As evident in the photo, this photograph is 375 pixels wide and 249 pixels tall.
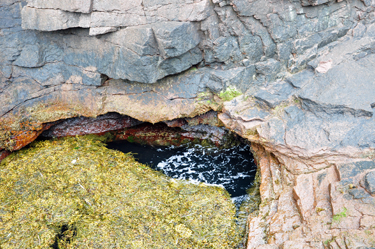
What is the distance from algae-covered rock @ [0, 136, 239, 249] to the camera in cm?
587

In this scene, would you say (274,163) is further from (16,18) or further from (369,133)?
(16,18)

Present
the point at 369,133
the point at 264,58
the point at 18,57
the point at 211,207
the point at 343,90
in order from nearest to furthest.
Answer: the point at 369,133 < the point at 343,90 < the point at 211,207 < the point at 264,58 < the point at 18,57

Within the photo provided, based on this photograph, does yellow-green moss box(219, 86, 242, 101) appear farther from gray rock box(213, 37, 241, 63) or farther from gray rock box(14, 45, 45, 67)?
gray rock box(14, 45, 45, 67)

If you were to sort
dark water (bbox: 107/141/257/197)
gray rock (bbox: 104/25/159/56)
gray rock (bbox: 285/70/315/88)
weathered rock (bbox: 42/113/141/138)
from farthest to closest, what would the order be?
weathered rock (bbox: 42/113/141/138), dark water (bbox: 107/141/257/197), gray rock (bbox: 285/70/315/88), gray rock (bbox: 104/25/159/56)

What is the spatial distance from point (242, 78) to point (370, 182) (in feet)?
11.8

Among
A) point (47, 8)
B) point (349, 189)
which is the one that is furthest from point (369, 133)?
point (47, 8)

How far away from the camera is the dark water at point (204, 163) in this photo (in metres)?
7.61

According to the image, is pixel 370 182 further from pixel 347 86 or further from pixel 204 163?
pixel 204 163

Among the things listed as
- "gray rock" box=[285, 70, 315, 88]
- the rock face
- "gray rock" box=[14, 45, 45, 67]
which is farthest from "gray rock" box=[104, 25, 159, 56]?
"gray rock" box=[285, 70, 315, 88]

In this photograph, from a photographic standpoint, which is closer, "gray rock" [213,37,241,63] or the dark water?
"gray rock" [213,37,241,63]

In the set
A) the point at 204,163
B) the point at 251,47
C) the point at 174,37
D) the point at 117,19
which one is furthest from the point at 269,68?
the point at 117,19

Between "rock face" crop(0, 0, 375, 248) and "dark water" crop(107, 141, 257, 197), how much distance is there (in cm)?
82

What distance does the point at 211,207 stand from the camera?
6598 millimetres

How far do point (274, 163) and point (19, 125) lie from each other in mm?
6981
